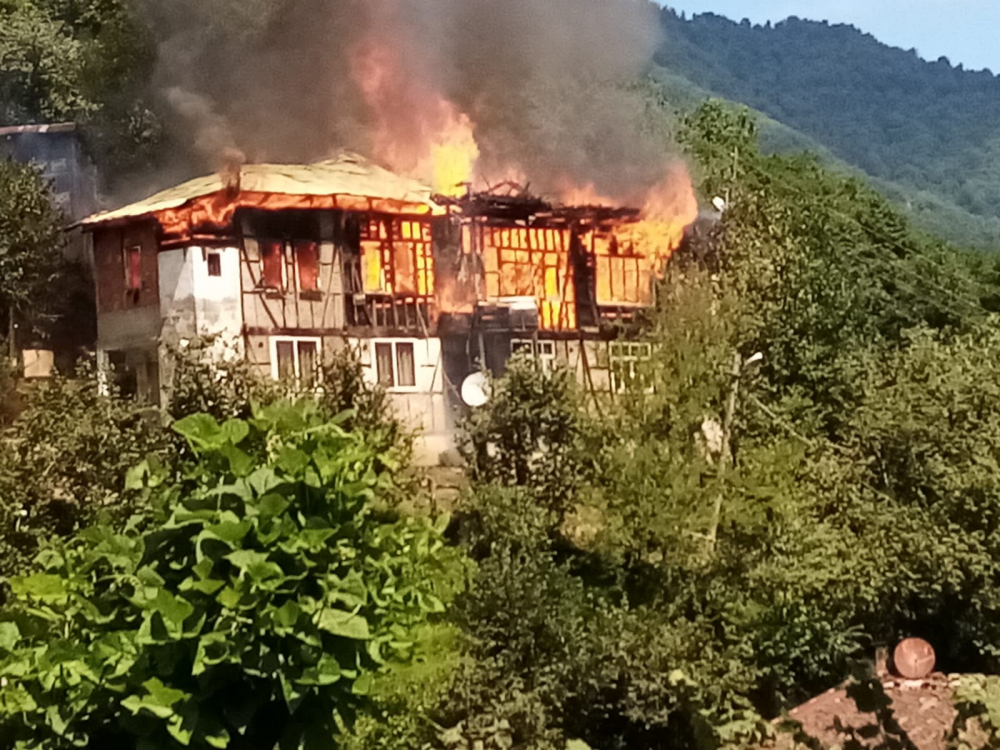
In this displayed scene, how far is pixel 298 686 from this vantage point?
2.52m

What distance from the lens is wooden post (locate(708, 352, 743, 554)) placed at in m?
3.76

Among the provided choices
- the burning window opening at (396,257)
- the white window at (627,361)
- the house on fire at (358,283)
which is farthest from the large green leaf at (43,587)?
the white window at (627,361)

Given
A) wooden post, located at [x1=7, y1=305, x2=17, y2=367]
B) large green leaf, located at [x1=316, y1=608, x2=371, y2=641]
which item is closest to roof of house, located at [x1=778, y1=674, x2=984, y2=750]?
large green leaf, located at [x1=316, y1=608, x2=371, y2=641]

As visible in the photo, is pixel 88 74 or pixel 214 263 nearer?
pixel 214 263

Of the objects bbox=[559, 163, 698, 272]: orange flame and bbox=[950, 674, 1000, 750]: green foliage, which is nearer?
bbox=[950, 674, 1000, 750]: green foliage

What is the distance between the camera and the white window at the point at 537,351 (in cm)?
381

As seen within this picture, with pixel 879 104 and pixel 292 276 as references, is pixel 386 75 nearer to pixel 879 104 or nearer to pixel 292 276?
pixel 292 276

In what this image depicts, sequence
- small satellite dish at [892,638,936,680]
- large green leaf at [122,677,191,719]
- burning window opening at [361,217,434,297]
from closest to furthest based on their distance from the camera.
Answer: large green leaf at [122,677,191,719] → burning window opening at [361,217,434,297] → small satellite dish at [892,638,936,680]

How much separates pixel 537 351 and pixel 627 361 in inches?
10.3

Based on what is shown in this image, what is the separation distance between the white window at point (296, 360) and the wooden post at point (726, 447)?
1.15 metres

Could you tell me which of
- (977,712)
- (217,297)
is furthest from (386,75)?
(977,712)

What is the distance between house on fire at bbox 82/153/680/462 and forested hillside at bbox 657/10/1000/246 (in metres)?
1.24

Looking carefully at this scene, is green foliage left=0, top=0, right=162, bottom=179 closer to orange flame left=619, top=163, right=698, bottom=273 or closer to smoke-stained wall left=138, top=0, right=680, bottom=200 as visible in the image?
smoke-stained wall left=138, top=0, right=680, bottom=200

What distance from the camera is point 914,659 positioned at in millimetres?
3955
